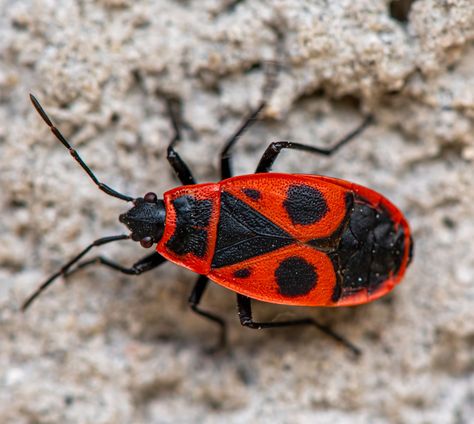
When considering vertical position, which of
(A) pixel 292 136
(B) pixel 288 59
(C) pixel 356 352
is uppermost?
(B) pixel 288 59

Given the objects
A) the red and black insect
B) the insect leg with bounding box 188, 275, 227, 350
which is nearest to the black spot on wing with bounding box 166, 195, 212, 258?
the red and black insect

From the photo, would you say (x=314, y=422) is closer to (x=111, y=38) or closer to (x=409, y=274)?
(x=409, y=274)

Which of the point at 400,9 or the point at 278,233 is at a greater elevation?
the point at 400,9

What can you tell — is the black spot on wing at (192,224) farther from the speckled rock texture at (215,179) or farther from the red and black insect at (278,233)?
the speckled rock texture at (215,179)

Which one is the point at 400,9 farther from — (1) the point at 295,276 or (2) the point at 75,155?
(2) the point at 75,155

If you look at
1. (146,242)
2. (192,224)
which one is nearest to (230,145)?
(192,224)

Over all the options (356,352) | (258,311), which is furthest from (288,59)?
(356,352)
